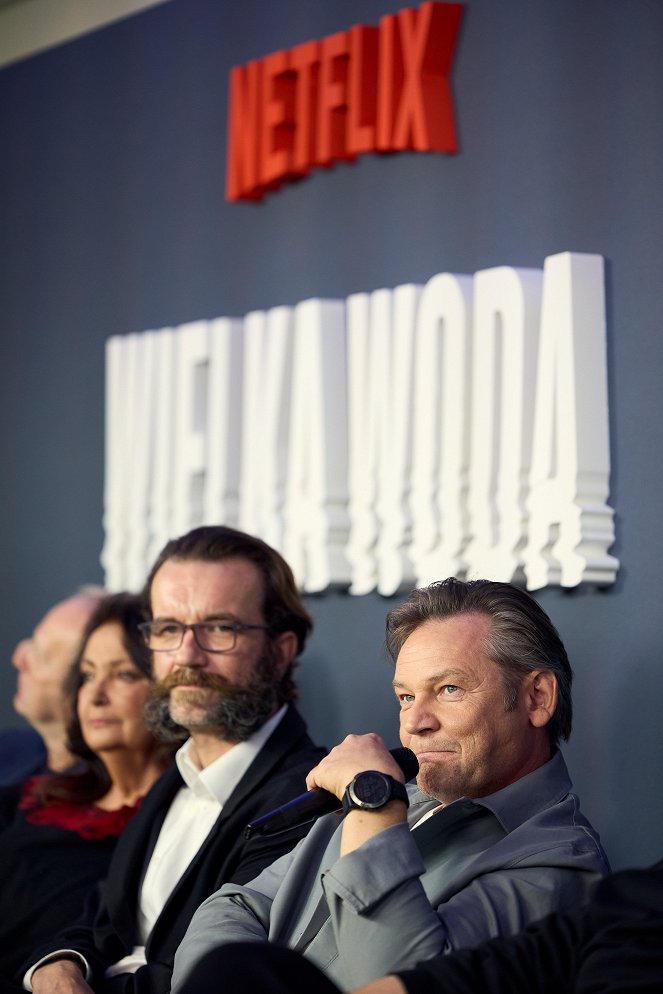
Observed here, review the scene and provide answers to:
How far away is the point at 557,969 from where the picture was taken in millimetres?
1938

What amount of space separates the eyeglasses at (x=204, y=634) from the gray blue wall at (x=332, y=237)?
556mm

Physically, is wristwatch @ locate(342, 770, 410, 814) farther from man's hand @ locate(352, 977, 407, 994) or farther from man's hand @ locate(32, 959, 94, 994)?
man's hand @ locate(32, 959, 94, 994)

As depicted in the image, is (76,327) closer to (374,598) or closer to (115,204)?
(115,204)

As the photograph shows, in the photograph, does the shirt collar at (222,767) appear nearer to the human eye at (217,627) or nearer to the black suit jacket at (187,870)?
the black suit jacket at (187,870)

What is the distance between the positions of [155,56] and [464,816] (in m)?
2.95

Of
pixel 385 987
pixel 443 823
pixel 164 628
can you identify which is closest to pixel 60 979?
pixel 164 628

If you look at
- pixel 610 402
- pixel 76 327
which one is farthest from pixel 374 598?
pixel 76 327

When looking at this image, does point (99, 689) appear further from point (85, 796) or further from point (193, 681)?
point (193, 681)

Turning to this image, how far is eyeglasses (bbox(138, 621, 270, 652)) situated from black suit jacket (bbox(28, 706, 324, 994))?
20 cm

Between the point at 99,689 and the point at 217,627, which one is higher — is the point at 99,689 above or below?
below

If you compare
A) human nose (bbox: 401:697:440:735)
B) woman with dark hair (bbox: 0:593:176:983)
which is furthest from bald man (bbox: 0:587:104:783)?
human nose (bbox: 401:697:440:735)

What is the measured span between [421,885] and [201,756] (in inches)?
42.6

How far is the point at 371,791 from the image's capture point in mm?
2162

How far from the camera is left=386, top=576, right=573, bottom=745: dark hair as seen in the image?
7.96 ft
